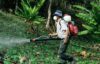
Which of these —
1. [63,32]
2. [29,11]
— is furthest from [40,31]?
[63,32]

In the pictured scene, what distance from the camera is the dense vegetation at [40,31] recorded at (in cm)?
1561

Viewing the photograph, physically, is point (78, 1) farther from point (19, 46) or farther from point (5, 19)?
point (19, 46)

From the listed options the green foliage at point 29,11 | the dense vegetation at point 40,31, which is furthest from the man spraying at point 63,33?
the green foliage at point 29,11

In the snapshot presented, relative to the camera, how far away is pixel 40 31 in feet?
70.7

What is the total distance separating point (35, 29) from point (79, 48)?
356 centimetres

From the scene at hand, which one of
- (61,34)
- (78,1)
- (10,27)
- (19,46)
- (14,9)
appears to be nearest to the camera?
(61,34)

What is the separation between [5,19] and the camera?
22.7 meters

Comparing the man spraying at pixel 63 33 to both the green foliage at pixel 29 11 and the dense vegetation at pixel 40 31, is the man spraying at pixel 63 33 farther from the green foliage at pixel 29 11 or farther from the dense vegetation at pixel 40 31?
the green foliage at pixel 29 11

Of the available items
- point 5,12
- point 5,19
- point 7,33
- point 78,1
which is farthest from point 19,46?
point 78,1

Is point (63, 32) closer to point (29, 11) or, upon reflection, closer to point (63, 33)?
point (63, 33)

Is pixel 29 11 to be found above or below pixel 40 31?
above

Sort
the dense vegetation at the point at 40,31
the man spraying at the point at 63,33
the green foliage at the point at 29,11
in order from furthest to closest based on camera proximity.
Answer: the green foliage at the point at 29,11 → the dense vegetation at the point at 40,31 → the man spraying at the point at 63,33

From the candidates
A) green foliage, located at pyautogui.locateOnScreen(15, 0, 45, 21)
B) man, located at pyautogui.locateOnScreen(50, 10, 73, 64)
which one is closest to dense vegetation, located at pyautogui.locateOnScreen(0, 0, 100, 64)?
green foliage, located at pyautogui.locateOnScreen(15, 0, 45, 21)

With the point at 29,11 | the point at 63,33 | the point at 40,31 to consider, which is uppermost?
the point at 63,33
